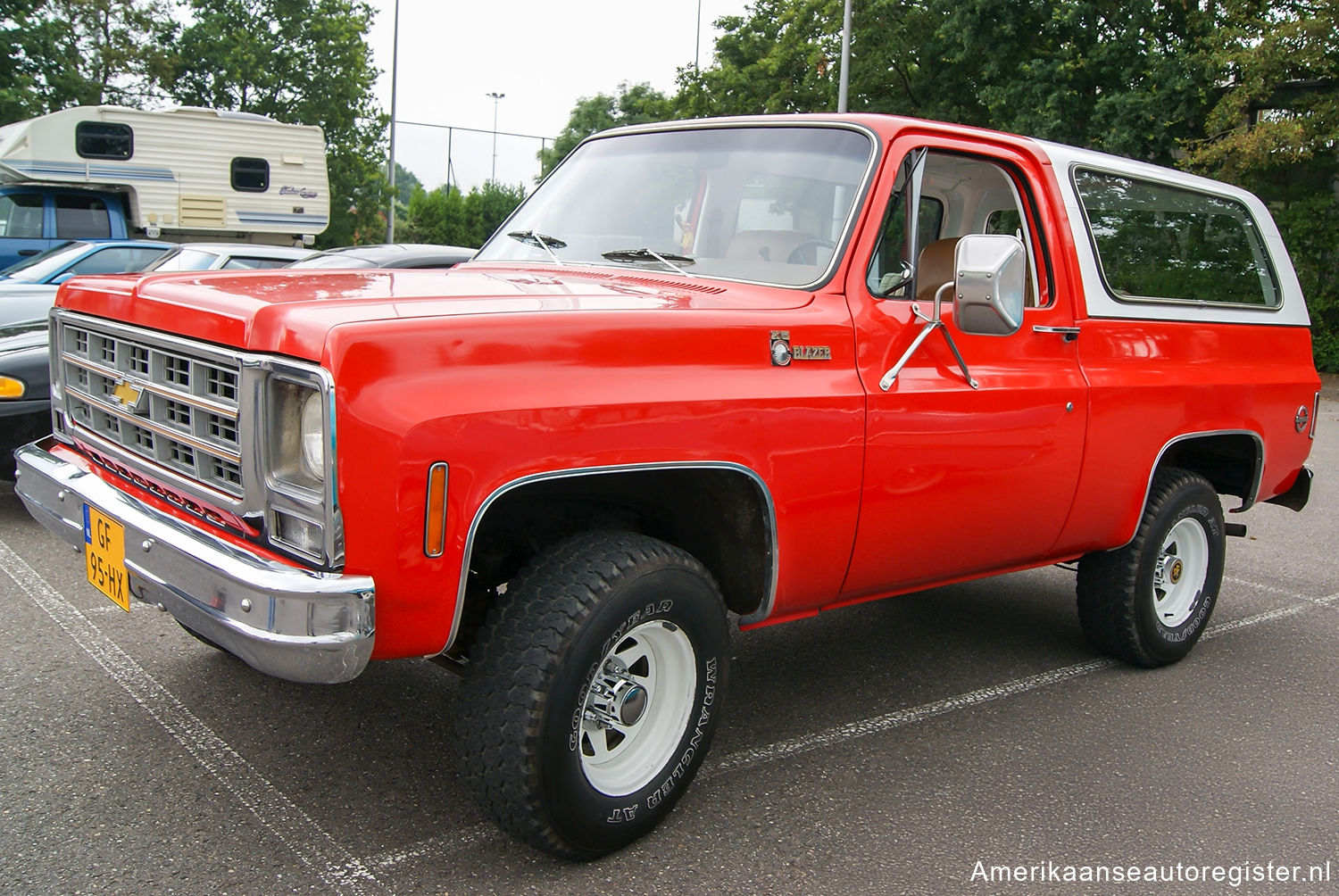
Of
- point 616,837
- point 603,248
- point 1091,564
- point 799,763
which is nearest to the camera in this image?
point 616,837

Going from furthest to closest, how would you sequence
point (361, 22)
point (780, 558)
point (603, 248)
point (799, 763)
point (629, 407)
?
point (361, 22), point (603, 248), point (799, 763), point (780, 558), point (629, 407)

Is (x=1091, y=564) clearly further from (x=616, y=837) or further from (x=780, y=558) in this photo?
(x=616, y=837)

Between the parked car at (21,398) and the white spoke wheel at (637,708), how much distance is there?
4010 mm

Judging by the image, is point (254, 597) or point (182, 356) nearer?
point (254, 597)

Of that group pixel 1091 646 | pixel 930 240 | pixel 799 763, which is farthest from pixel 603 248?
pixel 1091 646

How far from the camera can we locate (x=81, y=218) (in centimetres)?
1391

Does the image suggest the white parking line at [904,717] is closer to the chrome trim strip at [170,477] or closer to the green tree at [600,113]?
the chrome trim strip at [170,477]

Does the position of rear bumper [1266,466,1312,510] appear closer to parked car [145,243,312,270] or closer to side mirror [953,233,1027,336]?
side mirror [953,233,1027,336]

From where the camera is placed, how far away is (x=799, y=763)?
3.48 meters

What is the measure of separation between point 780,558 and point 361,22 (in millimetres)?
26460

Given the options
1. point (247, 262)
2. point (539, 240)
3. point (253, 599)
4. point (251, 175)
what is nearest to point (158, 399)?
point (253, 599)

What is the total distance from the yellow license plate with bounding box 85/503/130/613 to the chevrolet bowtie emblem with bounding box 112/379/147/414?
11.3 inches

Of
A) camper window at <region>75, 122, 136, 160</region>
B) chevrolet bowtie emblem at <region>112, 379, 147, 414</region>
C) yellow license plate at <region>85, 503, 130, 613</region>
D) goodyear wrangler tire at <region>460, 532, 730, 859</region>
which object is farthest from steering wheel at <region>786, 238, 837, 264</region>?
camper window at <region>75, 122, 136, 160</region>

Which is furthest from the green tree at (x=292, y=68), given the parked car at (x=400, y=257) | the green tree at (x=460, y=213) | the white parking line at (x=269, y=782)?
the white parking line at (x=269, y=782)
